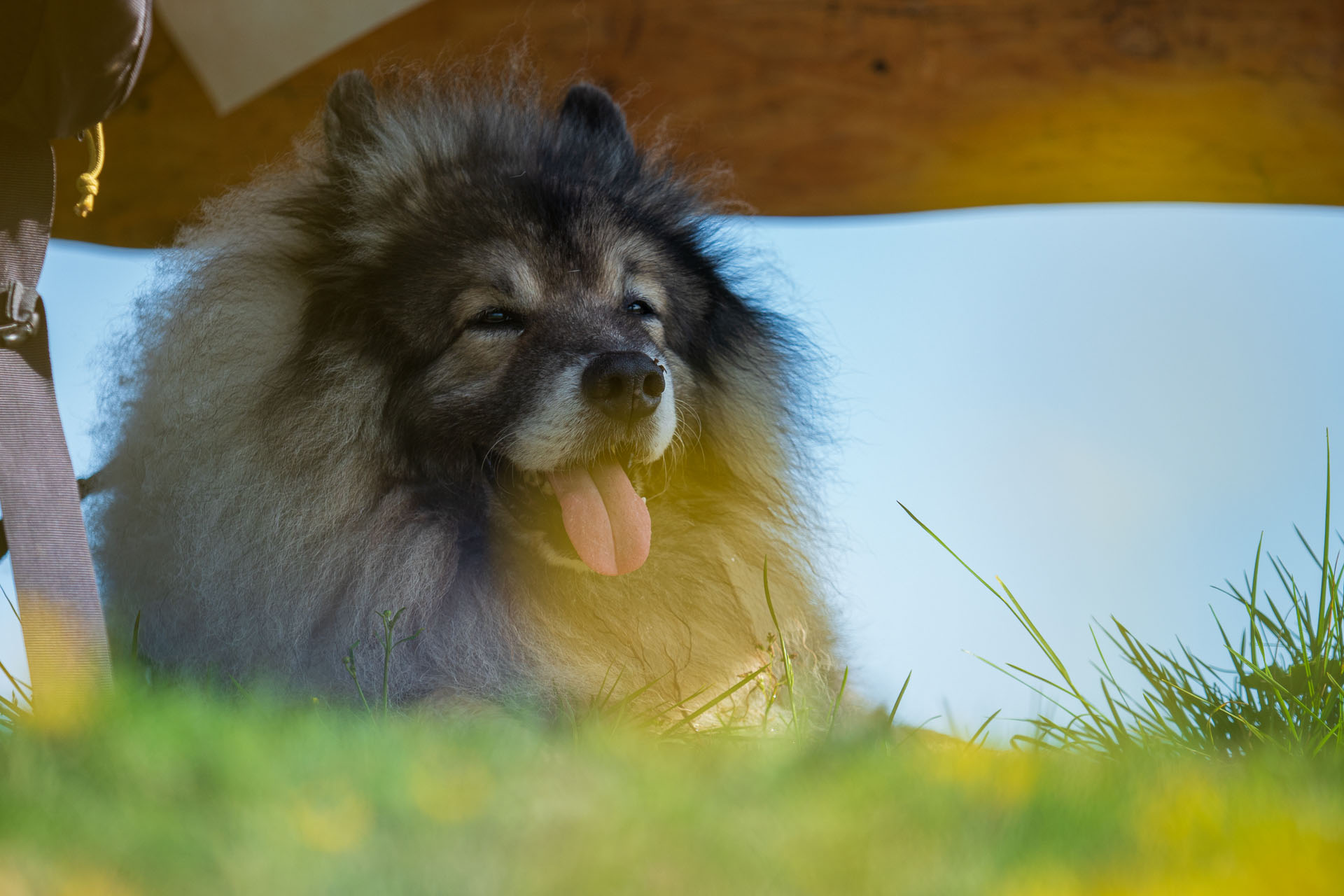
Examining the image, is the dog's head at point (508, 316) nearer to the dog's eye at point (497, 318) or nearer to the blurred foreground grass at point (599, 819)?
the dog's eye at point (497, 318)

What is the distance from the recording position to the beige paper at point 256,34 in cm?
397

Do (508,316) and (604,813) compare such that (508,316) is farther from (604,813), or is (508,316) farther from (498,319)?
(604,813)

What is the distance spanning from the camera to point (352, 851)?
3.35ft

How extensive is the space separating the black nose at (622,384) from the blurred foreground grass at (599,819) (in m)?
0.81

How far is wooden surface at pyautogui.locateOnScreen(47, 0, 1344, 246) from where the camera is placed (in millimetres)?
A: 3994

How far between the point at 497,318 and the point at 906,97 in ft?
8.13

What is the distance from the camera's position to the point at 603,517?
7.59 feet

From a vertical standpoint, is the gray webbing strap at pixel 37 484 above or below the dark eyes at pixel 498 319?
below

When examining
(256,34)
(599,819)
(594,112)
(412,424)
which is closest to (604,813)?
(599,819)

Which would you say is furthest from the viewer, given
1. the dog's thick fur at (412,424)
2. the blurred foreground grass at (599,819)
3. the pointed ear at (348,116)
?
the pointed ear at (348,116)

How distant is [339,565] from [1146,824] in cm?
170

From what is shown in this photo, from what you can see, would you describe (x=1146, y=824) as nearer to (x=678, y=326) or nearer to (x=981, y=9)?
(x=678, y=326)

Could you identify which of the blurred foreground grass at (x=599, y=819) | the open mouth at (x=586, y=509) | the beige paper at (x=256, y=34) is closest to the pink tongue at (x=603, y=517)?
the open mouth at (x=586, y=509)

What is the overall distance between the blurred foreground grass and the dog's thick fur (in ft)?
2.37
